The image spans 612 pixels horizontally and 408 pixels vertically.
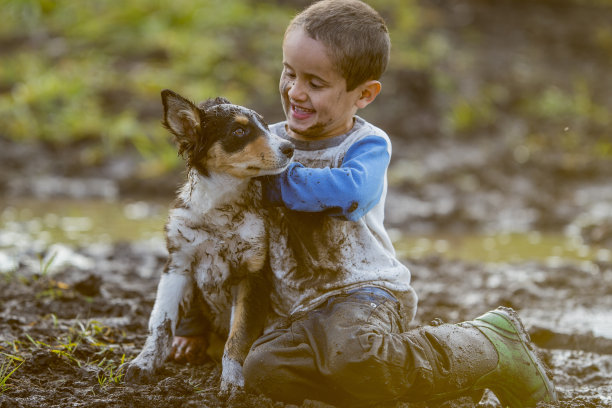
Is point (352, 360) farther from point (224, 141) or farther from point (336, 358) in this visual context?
A: point (224, 141)

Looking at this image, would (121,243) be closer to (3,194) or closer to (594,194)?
(3,194)

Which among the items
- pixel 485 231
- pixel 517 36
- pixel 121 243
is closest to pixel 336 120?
pixel 121 243

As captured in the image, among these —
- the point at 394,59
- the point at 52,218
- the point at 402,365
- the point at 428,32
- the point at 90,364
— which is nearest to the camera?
the point at 402,365

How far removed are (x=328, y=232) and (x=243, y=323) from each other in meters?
0.58

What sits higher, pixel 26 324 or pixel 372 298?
pixel 372 298

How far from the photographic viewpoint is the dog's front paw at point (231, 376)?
3504mm

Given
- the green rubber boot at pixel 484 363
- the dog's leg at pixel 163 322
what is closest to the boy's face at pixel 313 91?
the dog's leg at pixel 163 322

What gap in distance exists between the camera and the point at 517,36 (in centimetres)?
1755

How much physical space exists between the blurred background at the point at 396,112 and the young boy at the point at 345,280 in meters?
4.06

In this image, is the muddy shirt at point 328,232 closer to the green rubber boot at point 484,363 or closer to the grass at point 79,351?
the green rubber boot at point 484,363

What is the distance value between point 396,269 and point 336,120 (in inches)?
30.3

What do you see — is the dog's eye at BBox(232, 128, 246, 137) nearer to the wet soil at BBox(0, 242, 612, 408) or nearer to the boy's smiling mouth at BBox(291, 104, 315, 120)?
the boy's smiling mouth at BBox(291, 104, 315, 120)

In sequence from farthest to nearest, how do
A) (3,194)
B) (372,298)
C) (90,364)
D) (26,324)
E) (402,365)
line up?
(3,194), (26,324), (90,364), (372,298), (402,365)

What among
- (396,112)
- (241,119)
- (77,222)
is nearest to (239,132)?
(241,119)
